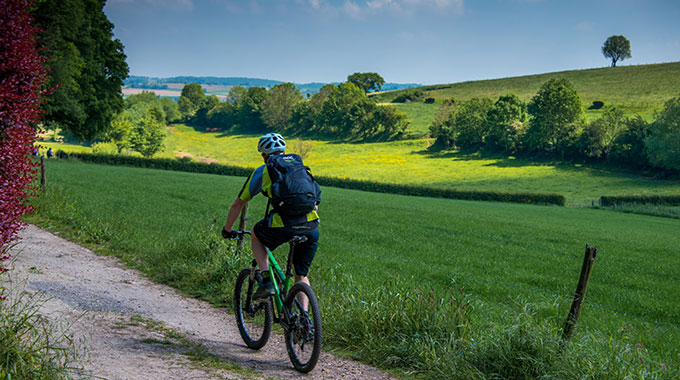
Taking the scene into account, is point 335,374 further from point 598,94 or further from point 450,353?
point 598,94

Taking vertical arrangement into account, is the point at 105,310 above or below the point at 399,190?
above

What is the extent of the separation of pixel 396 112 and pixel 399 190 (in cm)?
5889

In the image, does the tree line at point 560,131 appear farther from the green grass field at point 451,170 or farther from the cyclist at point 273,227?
the cyclist at point 273,227

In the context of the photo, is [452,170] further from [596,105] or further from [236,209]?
[236,209]

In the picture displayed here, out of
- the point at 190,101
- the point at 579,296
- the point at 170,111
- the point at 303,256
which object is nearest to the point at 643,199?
the point at 579,296

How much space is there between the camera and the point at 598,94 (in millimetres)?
116438

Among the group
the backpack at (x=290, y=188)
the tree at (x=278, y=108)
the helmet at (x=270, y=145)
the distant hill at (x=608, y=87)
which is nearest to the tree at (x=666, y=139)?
the distant hill at (x=608, y=87)

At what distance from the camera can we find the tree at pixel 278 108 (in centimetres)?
13862

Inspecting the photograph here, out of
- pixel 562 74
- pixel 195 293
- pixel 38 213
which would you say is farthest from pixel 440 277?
pixel 562 74

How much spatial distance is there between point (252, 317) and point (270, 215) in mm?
1800

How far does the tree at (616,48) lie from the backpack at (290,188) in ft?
575

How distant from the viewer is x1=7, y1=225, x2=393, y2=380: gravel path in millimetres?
5184

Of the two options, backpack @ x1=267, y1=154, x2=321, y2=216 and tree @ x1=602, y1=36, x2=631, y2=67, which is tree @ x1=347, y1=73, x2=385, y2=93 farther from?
backpack @ x1=267, y1=154, x2=321, y2=216

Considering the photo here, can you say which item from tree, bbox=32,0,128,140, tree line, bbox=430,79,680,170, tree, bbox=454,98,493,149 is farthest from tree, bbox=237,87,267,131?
tree, bbox=32,0,128,140
